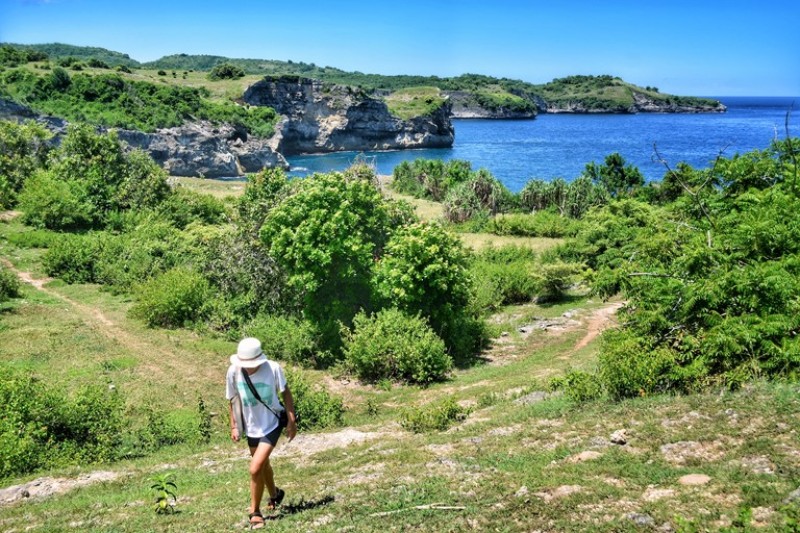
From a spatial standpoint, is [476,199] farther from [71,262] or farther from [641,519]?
[641,519]

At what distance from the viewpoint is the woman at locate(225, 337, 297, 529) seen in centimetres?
747

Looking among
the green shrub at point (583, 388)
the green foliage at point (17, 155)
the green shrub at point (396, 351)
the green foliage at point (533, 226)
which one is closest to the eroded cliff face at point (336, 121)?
the green foliage at point (17, 155)

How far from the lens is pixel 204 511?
8.52 metres

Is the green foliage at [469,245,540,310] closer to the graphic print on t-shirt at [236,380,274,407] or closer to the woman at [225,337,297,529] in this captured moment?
the woman at [225,337,297,529]

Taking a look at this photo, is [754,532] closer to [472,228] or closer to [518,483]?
[518,483]

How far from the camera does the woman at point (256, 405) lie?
747 cm

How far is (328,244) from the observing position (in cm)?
2067

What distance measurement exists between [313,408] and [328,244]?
714cm

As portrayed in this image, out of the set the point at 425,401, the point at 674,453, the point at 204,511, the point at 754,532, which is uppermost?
the point at 754,532

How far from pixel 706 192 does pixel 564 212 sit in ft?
106

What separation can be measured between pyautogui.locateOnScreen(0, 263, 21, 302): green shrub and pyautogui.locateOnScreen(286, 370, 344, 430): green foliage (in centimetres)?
1593

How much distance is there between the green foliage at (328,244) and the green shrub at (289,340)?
1.39 feet

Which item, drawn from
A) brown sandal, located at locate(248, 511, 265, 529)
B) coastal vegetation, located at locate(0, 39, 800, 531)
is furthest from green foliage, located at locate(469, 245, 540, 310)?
brown sandal, located at locate(248, 511, 265, 529)

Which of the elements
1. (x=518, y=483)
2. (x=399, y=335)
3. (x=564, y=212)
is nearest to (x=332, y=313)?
(x=399, y=335)
